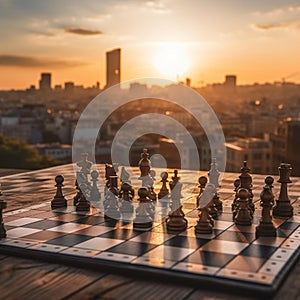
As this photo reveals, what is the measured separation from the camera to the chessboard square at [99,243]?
15.4 feet

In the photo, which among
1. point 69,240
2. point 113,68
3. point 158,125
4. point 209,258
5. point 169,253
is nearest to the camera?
point 209,258

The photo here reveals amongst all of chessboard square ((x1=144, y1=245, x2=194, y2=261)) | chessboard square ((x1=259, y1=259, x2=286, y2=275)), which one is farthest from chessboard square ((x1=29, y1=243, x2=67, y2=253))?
chessboard square ((x1=259, y1=259, x2=286, y2=275))

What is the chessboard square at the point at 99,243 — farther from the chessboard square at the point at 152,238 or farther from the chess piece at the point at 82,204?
the chess piece at the point at 82,204

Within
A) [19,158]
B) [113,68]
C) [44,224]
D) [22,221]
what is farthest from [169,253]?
[113,68]

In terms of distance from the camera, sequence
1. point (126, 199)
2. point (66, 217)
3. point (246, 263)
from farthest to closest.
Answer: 1. point (126, 199)
2. point (66, 217)
3. point (246, 263)

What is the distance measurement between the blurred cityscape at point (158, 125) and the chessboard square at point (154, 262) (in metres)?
5.00

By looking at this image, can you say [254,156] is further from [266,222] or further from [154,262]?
[154,262]

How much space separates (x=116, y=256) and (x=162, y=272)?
507 mm

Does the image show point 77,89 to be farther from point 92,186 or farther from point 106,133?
point 92,186

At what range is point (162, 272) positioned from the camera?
405cm

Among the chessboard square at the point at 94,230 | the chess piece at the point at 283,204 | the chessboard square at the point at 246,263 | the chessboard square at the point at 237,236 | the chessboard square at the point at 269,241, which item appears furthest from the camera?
the chess piece at the point at 283,204

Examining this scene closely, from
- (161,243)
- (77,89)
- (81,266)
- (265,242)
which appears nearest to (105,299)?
(81,266)

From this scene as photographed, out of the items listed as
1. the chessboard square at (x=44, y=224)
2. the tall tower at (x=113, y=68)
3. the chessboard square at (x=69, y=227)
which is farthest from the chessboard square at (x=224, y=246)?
the tall tower at (x=113, y=68)

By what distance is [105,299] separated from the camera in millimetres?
3697
